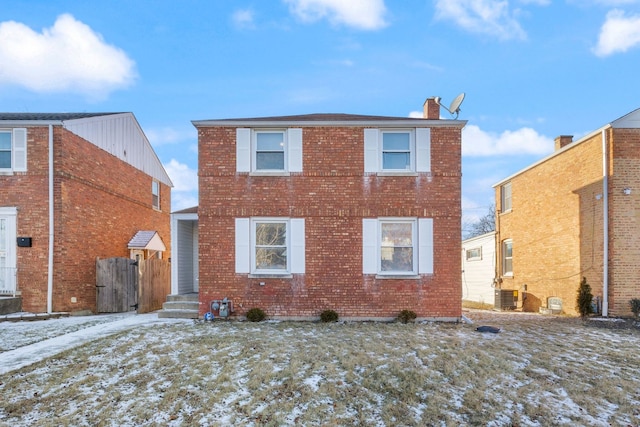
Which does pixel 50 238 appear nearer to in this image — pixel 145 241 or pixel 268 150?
pixel 145 241

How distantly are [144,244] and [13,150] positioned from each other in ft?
17.9

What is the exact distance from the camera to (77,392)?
522cm

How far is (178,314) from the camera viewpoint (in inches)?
416

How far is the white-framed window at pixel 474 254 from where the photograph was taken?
1925cm

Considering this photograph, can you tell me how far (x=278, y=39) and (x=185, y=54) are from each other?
4615 millimetres

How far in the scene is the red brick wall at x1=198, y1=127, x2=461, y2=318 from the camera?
10.1 meters

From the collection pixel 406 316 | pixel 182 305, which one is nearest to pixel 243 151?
pixel 182 305

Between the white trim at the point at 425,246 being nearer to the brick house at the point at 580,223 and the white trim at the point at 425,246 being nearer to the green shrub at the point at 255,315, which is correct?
the green shrub at the point at 255,315

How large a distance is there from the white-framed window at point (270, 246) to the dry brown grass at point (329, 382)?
2355 mm

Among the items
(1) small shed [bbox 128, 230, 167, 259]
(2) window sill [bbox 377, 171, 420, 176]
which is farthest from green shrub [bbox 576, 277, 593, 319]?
(1) small shed [bbox 128, 230, 167, 259]

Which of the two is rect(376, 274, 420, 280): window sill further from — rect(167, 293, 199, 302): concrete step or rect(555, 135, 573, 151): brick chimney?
rect(555, 135, 573, 151): brick chimney

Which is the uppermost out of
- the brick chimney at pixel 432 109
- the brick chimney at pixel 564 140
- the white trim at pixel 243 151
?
the brick chimney at pixel 432 109

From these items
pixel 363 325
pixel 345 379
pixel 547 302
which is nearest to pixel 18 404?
pixel 345 379

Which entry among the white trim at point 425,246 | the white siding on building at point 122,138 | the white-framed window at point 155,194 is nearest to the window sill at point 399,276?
the white trim at point 425,246
